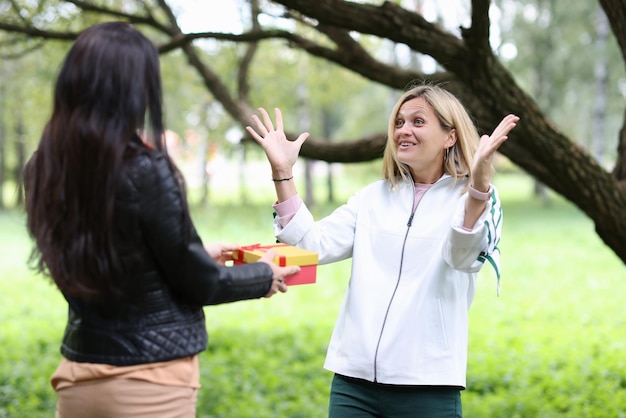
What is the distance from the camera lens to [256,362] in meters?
7.19

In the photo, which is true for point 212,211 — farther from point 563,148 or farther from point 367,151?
point 563,148

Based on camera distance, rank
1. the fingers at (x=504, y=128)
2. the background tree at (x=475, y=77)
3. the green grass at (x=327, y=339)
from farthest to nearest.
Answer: the green grass at (x=327, y=339), the background tree at (x=475, y=77), the fingers at (x=504, y=128)

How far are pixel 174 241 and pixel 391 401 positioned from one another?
1064 mm

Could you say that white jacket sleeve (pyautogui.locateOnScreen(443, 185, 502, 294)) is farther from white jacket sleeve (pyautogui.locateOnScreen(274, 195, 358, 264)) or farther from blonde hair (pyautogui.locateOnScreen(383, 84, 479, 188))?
white jacket sleeve (pyautogui.locateOnScreen(274, 195, 358, 264))

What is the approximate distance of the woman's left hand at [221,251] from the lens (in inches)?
95.5

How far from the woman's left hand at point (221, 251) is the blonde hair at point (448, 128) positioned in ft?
2.16

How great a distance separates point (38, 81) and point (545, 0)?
53.5 ft

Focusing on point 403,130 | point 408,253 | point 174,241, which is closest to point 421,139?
point 403,130

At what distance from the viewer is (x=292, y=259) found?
7.63 ft

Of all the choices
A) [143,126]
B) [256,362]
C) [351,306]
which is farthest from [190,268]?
[256,362]

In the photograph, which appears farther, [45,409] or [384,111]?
[384,111]

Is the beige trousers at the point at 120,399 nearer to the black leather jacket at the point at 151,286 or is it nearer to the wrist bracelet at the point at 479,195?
the black leather jacket at the point at 151,286

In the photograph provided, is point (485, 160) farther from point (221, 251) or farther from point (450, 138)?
point (221, 251)

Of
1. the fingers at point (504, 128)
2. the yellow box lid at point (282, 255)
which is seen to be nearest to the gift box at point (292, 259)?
the yellow box lid at point (282, 255)
